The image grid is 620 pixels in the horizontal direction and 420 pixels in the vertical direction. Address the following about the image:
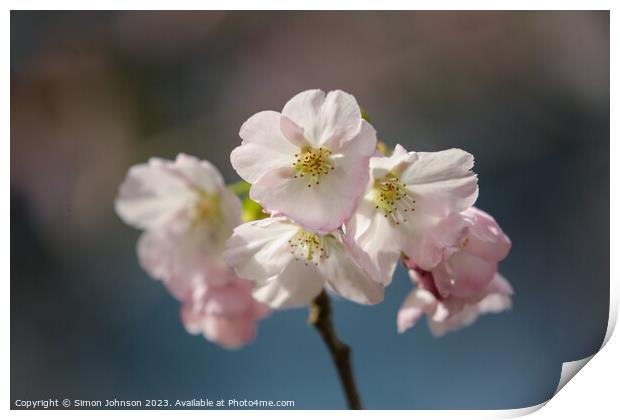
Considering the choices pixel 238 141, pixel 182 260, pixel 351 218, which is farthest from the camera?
pixel 238 141

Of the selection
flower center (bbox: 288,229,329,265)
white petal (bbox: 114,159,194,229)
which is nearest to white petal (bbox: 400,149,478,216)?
flower center (bbox: 288,229,329,265)

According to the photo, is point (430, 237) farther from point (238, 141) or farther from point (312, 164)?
point (238, 141)

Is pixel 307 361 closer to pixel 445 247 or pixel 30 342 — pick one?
pixel 30 342

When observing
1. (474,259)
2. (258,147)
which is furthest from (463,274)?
(258,147)

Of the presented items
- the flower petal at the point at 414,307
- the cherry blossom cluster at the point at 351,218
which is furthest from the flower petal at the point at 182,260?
the flower petal at the point at 414,307

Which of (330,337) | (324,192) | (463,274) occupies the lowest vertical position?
(330,337)

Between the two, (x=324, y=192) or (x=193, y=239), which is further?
(x=193, y=239)

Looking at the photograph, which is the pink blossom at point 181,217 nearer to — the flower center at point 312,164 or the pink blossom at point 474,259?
the flower center at point 312,164
